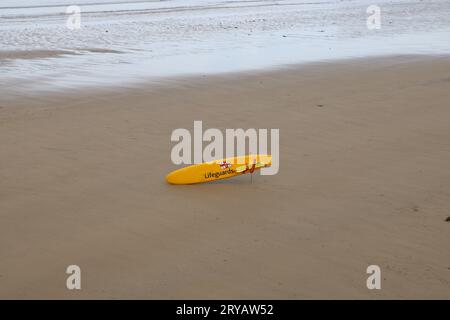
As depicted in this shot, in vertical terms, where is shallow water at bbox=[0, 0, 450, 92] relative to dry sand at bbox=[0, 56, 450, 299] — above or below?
above

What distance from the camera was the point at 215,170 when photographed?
6145 millimetres

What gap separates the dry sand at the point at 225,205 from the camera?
4488 mm

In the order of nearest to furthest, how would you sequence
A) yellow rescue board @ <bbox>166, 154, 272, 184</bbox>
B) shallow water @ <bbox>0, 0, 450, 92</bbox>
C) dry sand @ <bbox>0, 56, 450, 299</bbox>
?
dry sand @ <bbox>0, 56, 450, 299</bbox>
yellow rescue board @ <bbox>166, 154, 272, 184</bbox>
shallow water @ <bbox>0, 0, 450, 92</bbox>

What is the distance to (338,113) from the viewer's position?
9.12 meters

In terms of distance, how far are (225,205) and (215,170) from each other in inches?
20.9

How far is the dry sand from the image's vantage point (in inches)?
177

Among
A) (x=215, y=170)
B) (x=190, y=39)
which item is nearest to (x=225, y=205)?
(x=215, y=170)

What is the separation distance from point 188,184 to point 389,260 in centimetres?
224

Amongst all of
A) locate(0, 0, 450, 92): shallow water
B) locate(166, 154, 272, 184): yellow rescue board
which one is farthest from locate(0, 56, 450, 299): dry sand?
locate(0, 0, 450, 92): shallow water

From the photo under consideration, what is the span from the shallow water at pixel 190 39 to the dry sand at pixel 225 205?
11.4ft

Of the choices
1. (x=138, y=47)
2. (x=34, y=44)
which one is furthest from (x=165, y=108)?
(x=34, y=44)

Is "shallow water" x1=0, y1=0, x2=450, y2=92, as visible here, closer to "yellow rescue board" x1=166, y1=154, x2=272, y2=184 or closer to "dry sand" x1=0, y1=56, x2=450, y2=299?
"dry sand" x1=0, y1=56, x2=450, y2=299

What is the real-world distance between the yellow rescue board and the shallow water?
18.1 ft

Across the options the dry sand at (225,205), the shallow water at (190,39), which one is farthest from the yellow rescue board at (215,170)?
the shallow water at (190,39)
